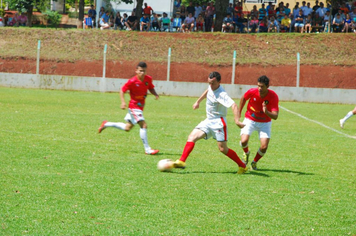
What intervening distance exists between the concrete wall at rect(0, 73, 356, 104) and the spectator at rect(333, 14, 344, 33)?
9294 mm

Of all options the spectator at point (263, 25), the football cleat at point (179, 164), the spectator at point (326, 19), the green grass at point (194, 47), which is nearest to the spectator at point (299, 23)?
the green grass at point (194, 47)

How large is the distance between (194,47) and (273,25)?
618cm

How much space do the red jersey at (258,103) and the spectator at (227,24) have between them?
28231 millimetres

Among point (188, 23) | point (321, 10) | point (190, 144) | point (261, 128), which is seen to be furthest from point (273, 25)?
point (190, 144)

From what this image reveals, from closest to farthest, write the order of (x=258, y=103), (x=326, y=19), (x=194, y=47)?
(x=258, y=103) < (x=194, y=47) < (x=326, y=19)

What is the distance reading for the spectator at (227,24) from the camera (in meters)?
36.7

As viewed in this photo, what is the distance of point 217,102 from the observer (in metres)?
8.59

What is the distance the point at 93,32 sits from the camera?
3791cm

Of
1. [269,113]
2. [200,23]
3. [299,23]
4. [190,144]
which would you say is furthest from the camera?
[200,23]

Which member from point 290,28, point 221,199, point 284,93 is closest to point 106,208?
point 221,199

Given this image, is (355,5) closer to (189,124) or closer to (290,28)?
(290,28)

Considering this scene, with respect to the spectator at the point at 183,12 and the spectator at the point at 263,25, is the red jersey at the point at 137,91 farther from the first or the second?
the spectator at the point at 183,12

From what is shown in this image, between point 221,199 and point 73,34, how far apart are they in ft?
108

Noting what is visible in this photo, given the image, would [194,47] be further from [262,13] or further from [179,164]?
[179,164]
